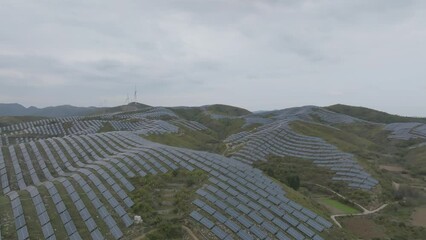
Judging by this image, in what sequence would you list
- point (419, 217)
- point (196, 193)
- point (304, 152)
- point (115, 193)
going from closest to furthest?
point (196, 193)
point (115, 193)
point (419, 217)
point (304, 152)

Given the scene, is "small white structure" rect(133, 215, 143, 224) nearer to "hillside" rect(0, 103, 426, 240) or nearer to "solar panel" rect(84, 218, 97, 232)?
"hillside" rect(0, 103, 426, 240)

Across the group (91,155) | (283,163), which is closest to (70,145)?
(91,155)

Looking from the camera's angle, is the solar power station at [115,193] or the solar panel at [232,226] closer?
the solar power station at [115,193]

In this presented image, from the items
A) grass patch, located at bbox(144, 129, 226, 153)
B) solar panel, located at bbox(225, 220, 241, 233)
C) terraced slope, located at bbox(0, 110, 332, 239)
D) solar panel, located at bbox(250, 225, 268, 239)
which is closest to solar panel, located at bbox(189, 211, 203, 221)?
terraced slope, located at bbox(0, 110, 332, 239)

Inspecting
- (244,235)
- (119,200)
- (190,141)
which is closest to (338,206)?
(244,235)

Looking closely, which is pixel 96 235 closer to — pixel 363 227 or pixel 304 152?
pixel 363 227

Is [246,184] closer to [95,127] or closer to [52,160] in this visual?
[52,160]

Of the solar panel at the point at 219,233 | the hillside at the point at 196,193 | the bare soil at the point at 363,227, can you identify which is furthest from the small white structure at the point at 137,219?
the bare soil at the point at 363,227

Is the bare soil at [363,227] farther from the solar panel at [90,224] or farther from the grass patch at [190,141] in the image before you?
the grass patch at [190,141]
